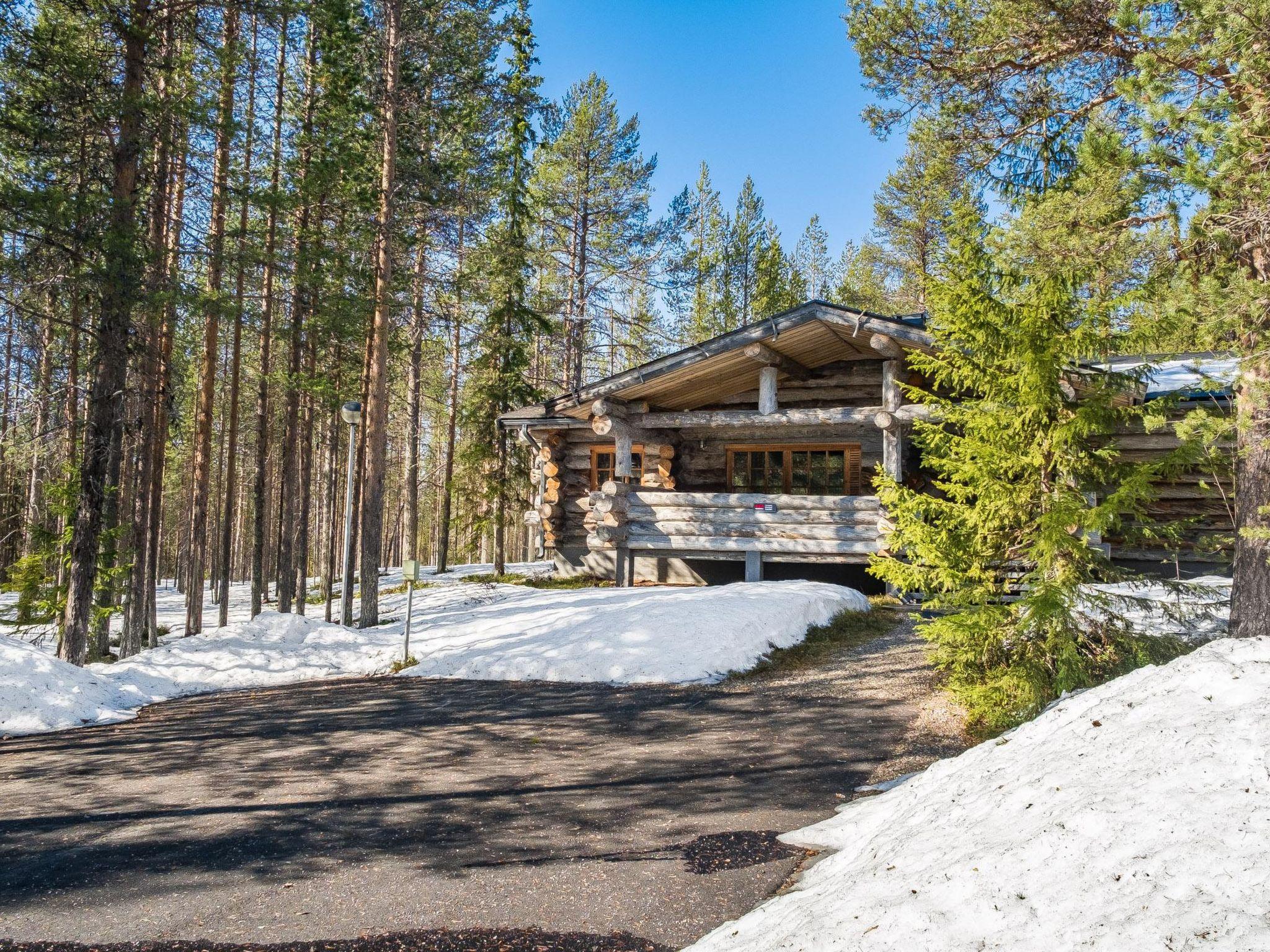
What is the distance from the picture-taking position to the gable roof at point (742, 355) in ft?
45.6

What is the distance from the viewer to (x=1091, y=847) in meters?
2.91

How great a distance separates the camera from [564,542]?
19.6 metres

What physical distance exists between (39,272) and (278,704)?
738 cm

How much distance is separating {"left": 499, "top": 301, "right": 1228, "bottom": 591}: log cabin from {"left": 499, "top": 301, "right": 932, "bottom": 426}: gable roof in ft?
0.11

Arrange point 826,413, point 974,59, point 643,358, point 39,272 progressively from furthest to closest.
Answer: point 643,358, point 826,413, point 39,272, point 974,59

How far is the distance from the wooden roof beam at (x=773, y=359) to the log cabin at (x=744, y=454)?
0.13 ft

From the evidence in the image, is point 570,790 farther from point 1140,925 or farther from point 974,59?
point 974,59

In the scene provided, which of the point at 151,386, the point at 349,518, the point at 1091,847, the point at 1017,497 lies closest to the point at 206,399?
the point at 151,386

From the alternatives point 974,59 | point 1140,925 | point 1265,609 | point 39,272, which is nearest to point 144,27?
point 39,272

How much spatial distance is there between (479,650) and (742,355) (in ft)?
24.5

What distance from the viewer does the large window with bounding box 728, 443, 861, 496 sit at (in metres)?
17.4

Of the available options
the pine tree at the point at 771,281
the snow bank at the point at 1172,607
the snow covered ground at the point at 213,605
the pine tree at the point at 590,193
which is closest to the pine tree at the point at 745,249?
the pine tree at the point at 771,281

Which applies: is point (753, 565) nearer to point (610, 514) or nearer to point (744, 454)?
point (610, 514)

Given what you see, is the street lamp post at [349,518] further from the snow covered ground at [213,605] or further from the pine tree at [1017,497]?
the pine tree at [1017,497]
